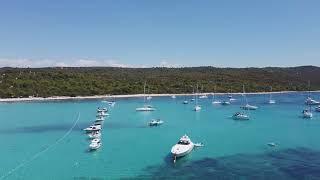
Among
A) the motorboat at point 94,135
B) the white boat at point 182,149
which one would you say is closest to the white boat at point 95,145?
the motorboat at point 94,135

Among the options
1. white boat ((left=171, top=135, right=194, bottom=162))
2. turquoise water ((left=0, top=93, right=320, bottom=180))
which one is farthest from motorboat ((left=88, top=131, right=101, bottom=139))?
white boat ((left=171, top=135, right=194, bottom=162))

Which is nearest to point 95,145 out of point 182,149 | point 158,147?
point 158,147

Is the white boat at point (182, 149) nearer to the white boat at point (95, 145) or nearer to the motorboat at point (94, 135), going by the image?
the white boat at point (95, 145)

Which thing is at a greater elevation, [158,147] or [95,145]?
[95,145]

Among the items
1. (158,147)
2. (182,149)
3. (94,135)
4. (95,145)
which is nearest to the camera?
(182,149)

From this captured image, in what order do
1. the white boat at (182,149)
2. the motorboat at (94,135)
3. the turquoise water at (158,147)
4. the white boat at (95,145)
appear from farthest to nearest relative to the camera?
the motorboat at (94,135)
the white boat at (95,145)
the white boat at (182,149)
the turquoise water at (158,147)

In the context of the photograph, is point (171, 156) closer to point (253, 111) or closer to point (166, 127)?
point (166, 127)

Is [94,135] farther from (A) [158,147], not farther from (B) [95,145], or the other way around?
(A) [158,147]

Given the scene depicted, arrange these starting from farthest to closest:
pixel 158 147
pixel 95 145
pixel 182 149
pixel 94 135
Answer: pixel 94 135 → pixel 158 147 → pixel 95 145 → pixel 182 149

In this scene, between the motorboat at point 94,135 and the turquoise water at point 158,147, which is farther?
the motorboat at point 94,135

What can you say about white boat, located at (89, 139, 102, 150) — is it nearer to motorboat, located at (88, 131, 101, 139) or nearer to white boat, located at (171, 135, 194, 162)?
motorboat, located at (88, 131, 101, 139)
